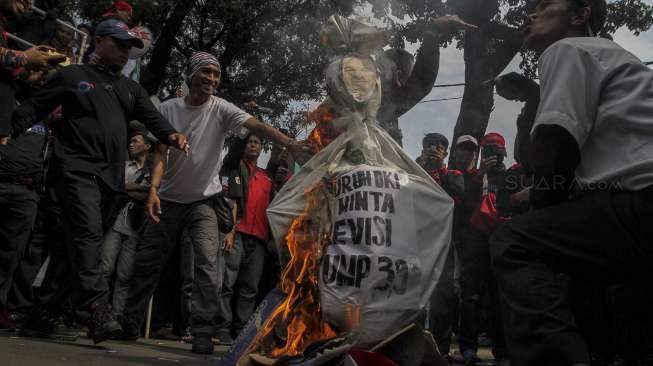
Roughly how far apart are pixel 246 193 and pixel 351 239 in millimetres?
3494

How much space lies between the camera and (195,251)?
5.48 metres

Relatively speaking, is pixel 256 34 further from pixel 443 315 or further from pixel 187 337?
pixel 443 315

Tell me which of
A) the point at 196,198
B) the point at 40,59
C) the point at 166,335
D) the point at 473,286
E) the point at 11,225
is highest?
the point at 40,59

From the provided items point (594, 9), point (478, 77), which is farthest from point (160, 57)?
point (594, 9)

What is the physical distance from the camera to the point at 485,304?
629 centimetres

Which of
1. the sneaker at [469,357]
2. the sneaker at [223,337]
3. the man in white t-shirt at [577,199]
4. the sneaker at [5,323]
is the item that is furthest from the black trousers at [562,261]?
the sneaker at [223,337]

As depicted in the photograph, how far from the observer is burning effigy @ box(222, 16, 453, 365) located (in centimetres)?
360

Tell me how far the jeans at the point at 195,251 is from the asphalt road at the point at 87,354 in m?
0.33

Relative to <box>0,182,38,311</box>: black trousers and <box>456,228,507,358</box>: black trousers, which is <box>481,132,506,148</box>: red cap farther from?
<box>0,182,38,311</box>: black trousers

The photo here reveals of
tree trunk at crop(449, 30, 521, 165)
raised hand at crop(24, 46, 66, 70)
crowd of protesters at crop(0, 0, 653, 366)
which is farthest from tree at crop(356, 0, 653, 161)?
raised hand at crop(24, 46, 66, 70)

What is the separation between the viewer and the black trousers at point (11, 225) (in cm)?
534

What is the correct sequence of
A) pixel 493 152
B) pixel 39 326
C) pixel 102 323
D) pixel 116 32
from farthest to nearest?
pixel 493 152
pixel 39 326
pixel 116 32
pixel 102 323

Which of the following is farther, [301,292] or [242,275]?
[242,275]

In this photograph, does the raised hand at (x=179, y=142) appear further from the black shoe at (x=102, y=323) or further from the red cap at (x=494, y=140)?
the red cap at (x=494, y=140)
